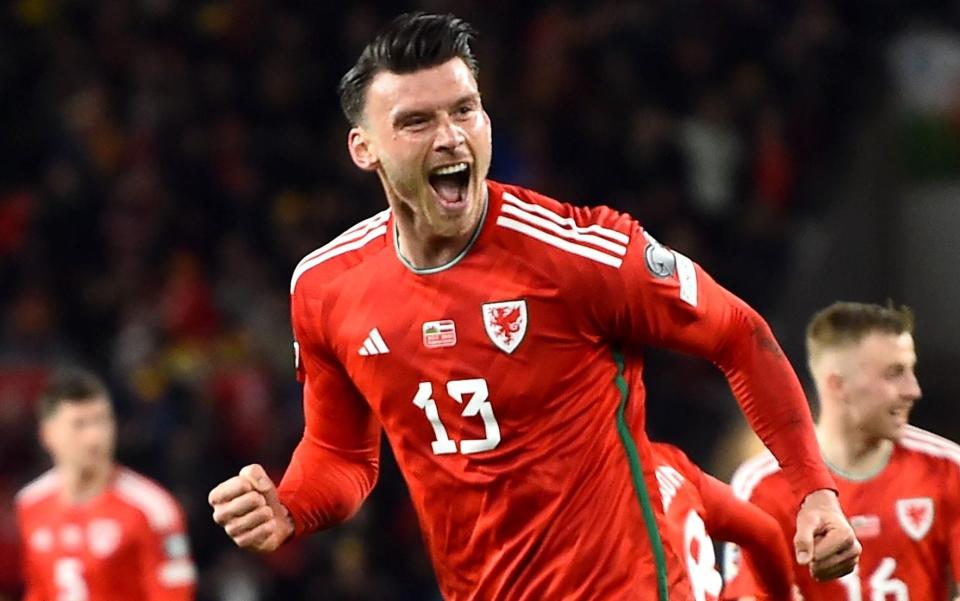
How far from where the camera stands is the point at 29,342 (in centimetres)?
1059

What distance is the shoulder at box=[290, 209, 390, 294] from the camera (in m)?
4.07

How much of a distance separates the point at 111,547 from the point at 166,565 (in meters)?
0.29

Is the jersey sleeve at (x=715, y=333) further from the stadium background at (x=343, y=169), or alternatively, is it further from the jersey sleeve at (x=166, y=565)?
the stadium background at (x=343, y=169)

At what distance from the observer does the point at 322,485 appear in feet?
13.6

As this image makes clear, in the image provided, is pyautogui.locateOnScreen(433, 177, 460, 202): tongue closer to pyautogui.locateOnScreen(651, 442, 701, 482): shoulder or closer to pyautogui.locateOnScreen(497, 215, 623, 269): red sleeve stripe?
pyautogui.locateOnScreen(497, 215, 623, 269): red sleeve stripe

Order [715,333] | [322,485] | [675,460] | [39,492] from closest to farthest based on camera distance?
1. [715,333]
2. [322,485]
3. [675,460]
4. [39,492]

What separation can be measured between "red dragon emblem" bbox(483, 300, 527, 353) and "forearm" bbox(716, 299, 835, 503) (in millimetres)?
425

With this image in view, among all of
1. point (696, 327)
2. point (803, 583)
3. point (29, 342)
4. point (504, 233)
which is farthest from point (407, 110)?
point (29, 342)

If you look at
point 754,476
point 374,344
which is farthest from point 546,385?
point 754,476

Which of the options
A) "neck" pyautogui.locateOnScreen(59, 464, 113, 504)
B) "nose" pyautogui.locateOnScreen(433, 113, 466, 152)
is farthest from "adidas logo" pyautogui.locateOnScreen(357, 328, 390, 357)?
"neck" pyautogui.locateOnScreen(59, 464, 113, 504)

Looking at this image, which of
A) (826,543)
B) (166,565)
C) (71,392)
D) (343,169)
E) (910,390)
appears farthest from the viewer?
(343,169)

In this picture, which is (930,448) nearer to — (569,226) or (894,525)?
(894,525)

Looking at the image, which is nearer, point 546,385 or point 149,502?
point 546,385

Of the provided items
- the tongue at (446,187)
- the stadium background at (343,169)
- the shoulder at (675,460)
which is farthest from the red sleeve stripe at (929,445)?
the stadium background at (343,169)
